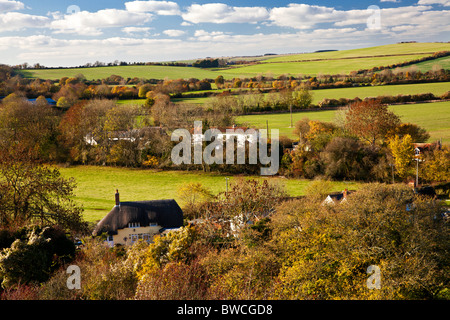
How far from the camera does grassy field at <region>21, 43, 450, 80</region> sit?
9738 centimetres

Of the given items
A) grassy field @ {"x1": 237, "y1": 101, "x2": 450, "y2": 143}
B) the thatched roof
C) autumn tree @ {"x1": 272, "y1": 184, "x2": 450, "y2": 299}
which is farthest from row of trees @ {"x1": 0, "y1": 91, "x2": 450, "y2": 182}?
autumn tree @ {"x1": 272, "y1": 184, "x2": 450, "y2": 299}

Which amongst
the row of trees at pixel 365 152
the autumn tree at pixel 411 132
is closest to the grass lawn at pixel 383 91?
the autumn tree at pixel 411 132

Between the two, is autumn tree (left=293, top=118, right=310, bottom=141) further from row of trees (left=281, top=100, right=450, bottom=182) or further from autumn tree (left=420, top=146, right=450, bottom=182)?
autumn tree (left=420, top=146, right=450, bottom=182)

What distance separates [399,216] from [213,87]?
264 ft

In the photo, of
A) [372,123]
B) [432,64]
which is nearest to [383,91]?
[432,64]

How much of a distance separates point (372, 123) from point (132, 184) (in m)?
30.0

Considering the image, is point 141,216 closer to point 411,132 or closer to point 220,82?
point 411,132

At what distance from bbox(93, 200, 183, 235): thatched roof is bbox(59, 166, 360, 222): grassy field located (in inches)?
211

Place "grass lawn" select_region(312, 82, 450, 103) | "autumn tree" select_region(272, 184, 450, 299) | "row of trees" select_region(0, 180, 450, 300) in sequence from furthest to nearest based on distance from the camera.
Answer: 1. "grass lawn" select_region(312, 82, 450, 103)
2. "autumn tree" select_region(272, 184, 450, 299)
3. "row of trees" select_region(0, 180, 450, 300)

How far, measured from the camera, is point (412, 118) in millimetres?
62062

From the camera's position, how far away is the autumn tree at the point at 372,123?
47.7 m
